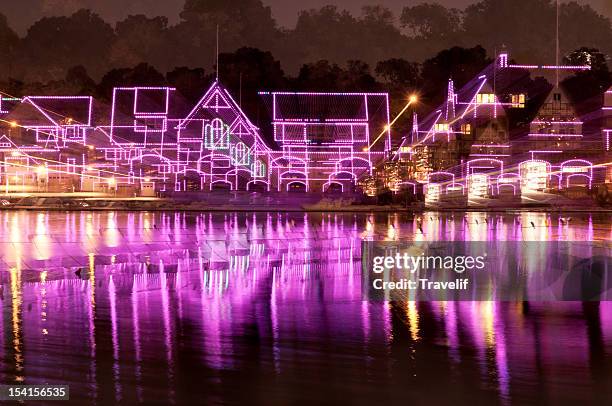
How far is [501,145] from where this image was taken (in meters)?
62.0

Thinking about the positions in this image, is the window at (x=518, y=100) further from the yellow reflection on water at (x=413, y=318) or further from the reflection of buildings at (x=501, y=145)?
the yellow reflection on water at (x=413, y=318)

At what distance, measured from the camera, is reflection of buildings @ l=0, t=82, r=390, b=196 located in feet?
173

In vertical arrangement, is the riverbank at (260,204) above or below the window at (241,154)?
below

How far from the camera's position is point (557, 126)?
6362 centimetres

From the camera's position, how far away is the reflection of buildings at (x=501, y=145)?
183 ft

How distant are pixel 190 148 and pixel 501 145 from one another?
2475 cm

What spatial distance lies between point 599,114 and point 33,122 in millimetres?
43584

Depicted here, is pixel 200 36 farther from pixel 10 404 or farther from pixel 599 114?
pixel 10 404

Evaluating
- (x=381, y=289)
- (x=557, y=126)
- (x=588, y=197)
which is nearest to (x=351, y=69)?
(x=557, y=126)

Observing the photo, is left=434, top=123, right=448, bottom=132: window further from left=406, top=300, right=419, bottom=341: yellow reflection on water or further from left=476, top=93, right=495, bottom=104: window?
left=406, top=300, right=419, bottom=341: yellow reflection on water

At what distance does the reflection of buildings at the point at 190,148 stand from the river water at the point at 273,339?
36.3 metres

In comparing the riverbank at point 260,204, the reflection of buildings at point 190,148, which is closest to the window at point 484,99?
the reflection of buildings at point 190,148

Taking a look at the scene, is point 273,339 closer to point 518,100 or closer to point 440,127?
point 440,127

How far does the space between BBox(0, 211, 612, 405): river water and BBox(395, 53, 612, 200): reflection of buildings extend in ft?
138
